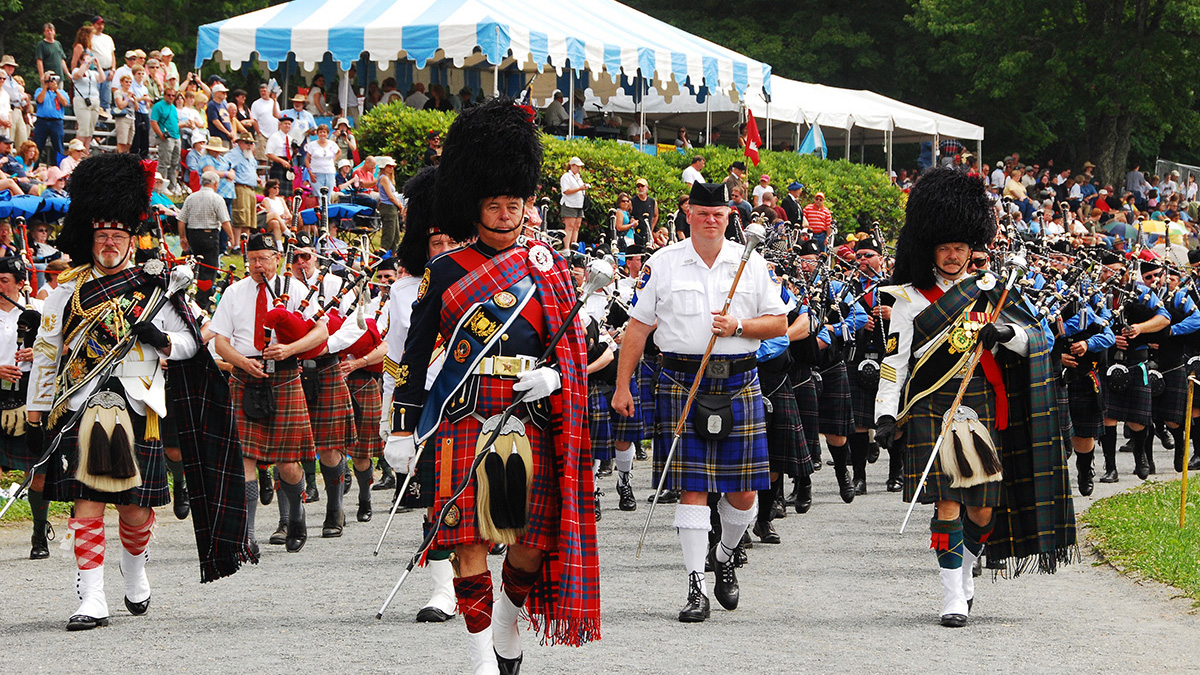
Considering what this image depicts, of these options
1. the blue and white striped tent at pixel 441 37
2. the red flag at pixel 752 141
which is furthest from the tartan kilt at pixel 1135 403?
the red flag at pixel 752 141

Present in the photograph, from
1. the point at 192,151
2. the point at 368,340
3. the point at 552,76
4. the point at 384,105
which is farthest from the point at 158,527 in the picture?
the point at 552,76

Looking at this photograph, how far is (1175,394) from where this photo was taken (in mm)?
11047

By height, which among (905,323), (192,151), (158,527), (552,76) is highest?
(552,76)

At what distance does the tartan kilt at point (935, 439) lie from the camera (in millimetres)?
5762

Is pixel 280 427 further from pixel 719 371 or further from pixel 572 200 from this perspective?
pixel 572 200

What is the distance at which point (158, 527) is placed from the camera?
8414mm

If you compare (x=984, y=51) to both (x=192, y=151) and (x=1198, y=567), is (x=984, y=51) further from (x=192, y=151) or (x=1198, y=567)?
(x=1198, y=567)

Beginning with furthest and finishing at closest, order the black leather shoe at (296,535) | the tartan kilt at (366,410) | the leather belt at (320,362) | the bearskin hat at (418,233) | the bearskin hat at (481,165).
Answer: the tartan kilt at (366,410), the leather belt at (320,362), the black leather shoe at (296,535), the bearskin hat at (418,233), the bearskin hat at (481,165)

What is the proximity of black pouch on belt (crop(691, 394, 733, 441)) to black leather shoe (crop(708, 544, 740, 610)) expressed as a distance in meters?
0.56

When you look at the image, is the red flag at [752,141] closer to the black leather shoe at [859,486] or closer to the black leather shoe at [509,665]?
the black leather shoe at [859,486]

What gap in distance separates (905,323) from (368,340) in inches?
140

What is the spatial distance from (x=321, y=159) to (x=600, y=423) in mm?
7849

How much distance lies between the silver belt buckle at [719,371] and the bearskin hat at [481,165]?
1656mm

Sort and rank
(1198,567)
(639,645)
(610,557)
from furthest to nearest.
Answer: (610,557) < (1198,567) < (639,645)
